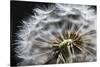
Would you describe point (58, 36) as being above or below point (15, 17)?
below

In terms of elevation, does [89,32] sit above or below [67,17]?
below

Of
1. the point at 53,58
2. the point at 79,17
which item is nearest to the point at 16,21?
the point at 53,58

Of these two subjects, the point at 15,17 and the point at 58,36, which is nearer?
the point at 15,17

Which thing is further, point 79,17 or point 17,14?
point 79,17

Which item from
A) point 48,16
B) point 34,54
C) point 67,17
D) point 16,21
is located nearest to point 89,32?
point 67,17

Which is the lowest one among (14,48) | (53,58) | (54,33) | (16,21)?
(53,58)

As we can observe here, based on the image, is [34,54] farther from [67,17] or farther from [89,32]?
[89,32]
